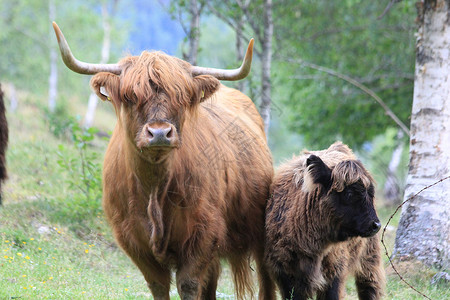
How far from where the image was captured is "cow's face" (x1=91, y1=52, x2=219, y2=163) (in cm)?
392

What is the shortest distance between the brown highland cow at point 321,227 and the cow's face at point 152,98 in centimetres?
133


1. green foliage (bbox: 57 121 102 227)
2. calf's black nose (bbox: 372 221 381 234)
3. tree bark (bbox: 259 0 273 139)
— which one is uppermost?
tree bark (bbox: 259 0 273 139)

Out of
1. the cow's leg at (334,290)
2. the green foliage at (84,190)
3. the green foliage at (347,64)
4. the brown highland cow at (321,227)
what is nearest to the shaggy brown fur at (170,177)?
the brown highland cow at (321,227)

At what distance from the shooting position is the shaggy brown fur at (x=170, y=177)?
4102mm

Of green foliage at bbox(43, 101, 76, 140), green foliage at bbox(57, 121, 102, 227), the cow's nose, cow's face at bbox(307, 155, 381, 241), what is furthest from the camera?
green foliage at bbox(43, 101, 76, 140)

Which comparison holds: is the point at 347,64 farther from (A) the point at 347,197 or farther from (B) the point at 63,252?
(A) the point at 347,197

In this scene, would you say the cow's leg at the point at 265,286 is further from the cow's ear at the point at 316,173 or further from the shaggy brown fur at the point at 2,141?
the shaggy brown fur at the point at 2,141

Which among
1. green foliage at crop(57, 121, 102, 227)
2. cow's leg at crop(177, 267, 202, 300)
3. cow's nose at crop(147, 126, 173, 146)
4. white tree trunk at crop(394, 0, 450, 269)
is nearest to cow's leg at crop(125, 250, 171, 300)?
cow's leg at crop(177, 267, 202, 300)

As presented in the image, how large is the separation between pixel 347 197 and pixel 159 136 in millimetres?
1824

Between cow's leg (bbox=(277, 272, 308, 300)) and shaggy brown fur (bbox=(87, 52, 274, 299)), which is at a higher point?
shaggy brown fur (bbox=(87, 52, 274, 299))

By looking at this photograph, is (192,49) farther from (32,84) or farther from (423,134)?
(32,84)

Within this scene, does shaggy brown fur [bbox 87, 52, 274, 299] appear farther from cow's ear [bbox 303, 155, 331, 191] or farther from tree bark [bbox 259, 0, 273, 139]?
tree bark [bbox 259, 0, 273, 139]

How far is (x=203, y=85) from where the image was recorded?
442 centimetres

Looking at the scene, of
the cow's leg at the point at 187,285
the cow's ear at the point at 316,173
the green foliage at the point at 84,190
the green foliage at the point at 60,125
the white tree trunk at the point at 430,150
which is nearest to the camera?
the cow's leg at the point at 187,285
